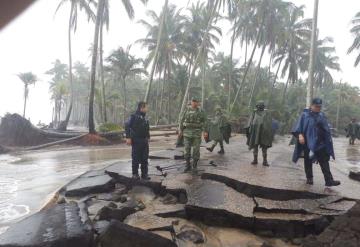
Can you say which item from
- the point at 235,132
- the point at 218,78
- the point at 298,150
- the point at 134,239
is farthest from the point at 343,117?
the point at 134,239

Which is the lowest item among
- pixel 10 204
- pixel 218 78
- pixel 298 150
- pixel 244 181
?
pixel 10 204

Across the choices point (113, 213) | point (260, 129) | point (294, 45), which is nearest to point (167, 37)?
point (294, 45)

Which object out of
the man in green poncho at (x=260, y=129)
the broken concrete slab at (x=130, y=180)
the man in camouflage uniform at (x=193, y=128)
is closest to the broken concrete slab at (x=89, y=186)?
the broken concrete slab at (x=130, y=180)

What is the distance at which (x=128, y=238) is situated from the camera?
4.18 meters

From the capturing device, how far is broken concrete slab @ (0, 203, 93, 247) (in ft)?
13.3

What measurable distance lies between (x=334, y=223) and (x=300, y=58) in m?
42.4

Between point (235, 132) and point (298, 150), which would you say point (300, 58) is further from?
point (298, 150)

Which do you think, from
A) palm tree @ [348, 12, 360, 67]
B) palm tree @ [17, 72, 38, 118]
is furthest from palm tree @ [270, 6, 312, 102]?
palm tree @ [17, 72, 38, 118]

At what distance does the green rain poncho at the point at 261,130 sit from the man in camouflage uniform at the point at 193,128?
1354mm

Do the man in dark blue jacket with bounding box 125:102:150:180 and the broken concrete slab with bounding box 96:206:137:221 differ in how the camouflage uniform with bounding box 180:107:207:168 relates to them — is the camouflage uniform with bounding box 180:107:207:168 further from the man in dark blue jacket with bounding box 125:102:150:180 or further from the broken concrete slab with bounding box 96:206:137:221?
the broken concrete slab with bounding box 96:206:137:221

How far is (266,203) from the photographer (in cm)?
548

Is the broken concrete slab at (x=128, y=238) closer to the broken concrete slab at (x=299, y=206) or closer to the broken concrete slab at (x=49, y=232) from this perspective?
the broken concrete slab at (x=49, y=232)

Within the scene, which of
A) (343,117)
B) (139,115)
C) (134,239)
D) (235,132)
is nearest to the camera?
(134,239)

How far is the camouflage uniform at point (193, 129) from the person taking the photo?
7.93 m
